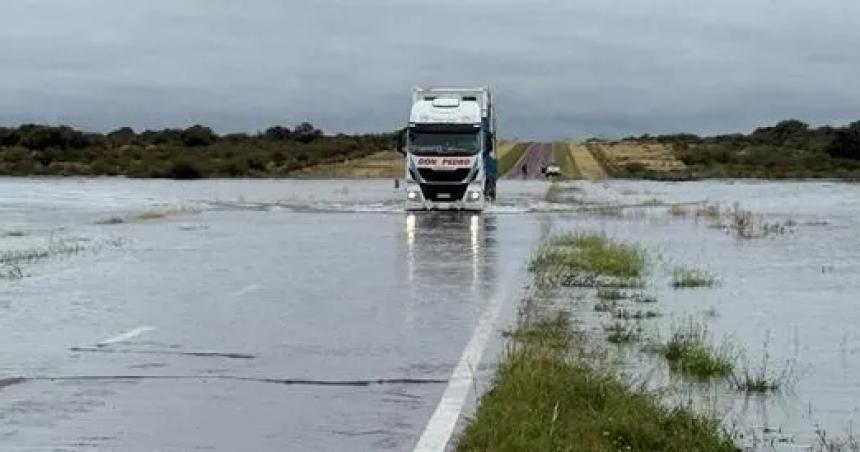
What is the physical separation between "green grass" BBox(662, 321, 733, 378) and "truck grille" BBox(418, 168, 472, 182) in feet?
95.0

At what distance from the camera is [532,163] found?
115 metres

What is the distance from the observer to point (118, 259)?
23453 mm

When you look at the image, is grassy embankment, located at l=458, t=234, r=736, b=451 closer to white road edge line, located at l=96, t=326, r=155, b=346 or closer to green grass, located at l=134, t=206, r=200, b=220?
white road edge line, located at l=96, t=326, r=155, b=346

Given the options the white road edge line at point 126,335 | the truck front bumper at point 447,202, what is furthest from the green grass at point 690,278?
the truck front bumper at point 447,202

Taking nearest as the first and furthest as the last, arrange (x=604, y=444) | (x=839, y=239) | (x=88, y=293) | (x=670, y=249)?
(x=604, y=444) < (x=88, y=293) < (x=670, y=249) < (x=839, y=239)

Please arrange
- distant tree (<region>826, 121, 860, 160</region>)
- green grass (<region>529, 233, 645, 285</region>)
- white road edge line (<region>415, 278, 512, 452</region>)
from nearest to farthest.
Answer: white road edge line (<region>415, 278, 512, 452</region>), green grass (<region>529, 233, 645, 285</region>), distant tree (<region>826, 121, 860, 160</region>)

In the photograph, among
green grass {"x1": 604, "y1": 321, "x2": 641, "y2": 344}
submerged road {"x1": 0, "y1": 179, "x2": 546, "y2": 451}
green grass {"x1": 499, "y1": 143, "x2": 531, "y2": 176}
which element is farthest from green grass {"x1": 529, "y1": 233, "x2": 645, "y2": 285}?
green grass {"x1": 499, "y1": 143, "x2": 531, "y2": 176}

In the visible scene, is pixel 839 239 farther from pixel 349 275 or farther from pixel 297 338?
pixel 297 338

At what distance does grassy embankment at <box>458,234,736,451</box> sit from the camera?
8117mm

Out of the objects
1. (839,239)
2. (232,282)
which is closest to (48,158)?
(839,239)

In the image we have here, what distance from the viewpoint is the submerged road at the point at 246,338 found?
29.5 feet

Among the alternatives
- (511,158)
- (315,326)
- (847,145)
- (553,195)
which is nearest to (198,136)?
(511,158)

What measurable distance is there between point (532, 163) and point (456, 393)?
346 ft

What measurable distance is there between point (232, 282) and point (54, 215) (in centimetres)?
2523
